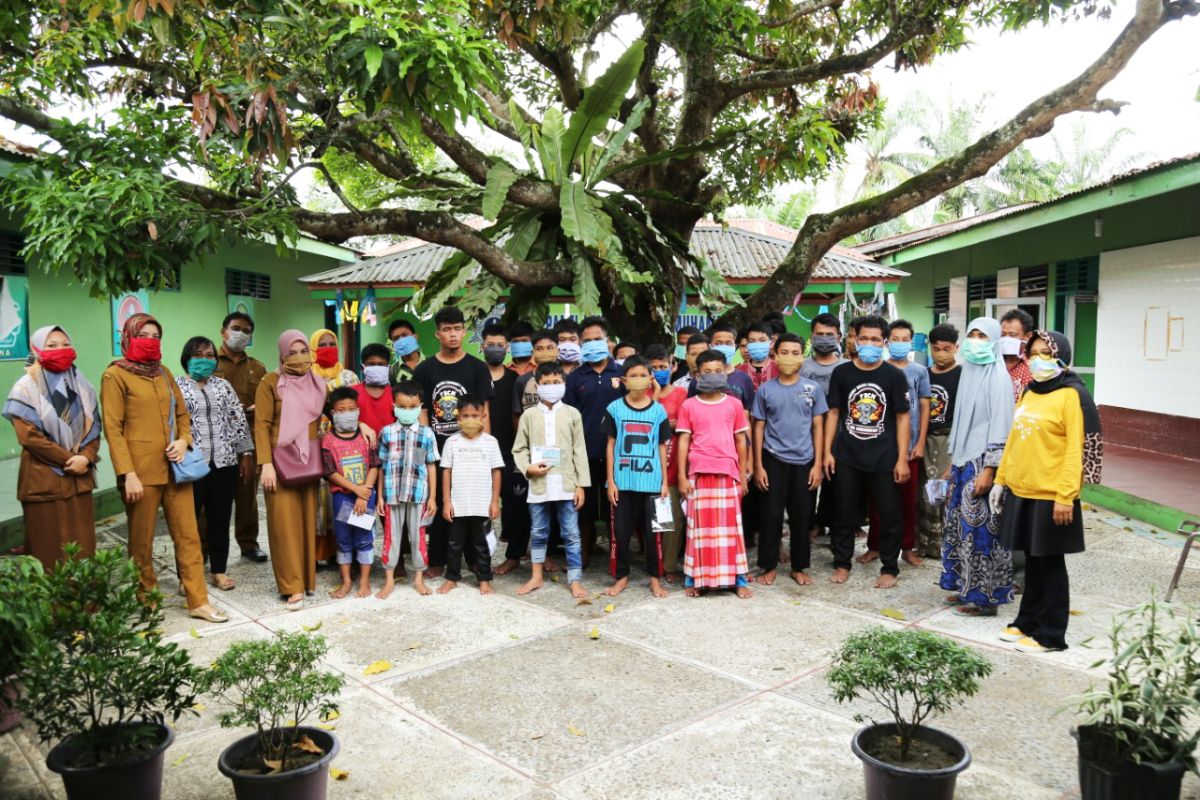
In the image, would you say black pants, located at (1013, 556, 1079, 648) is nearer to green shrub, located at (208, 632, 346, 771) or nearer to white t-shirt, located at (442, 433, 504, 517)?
white t-shirt, located at (442, 433, 504, 517)

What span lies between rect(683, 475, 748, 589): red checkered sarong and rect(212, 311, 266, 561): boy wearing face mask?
324 cm

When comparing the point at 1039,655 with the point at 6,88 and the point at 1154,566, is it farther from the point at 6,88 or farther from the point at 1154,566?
the point at 6,88

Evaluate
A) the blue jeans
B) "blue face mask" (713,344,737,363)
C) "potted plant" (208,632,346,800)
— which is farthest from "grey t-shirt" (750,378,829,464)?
"potted plant" (208,632,346,800)

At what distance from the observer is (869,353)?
6230 mm

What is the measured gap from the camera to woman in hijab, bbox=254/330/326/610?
226 inches

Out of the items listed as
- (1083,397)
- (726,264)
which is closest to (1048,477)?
(1083,397)

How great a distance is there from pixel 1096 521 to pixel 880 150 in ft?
87.1

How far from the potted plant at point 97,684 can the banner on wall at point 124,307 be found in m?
9.55

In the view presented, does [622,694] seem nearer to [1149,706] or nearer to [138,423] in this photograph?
[1149,706]

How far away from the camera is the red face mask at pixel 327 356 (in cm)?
703

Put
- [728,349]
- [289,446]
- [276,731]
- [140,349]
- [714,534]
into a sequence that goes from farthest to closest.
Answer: [728,349] < [714,534] < [289,446] < [140,349] < [276,731]

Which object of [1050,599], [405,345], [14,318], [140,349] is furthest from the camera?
[14,318]

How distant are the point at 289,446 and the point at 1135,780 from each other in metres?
4.83

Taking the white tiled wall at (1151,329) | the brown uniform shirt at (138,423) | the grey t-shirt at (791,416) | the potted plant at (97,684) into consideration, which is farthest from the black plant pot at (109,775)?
the white tiled wall at (1151,329)
